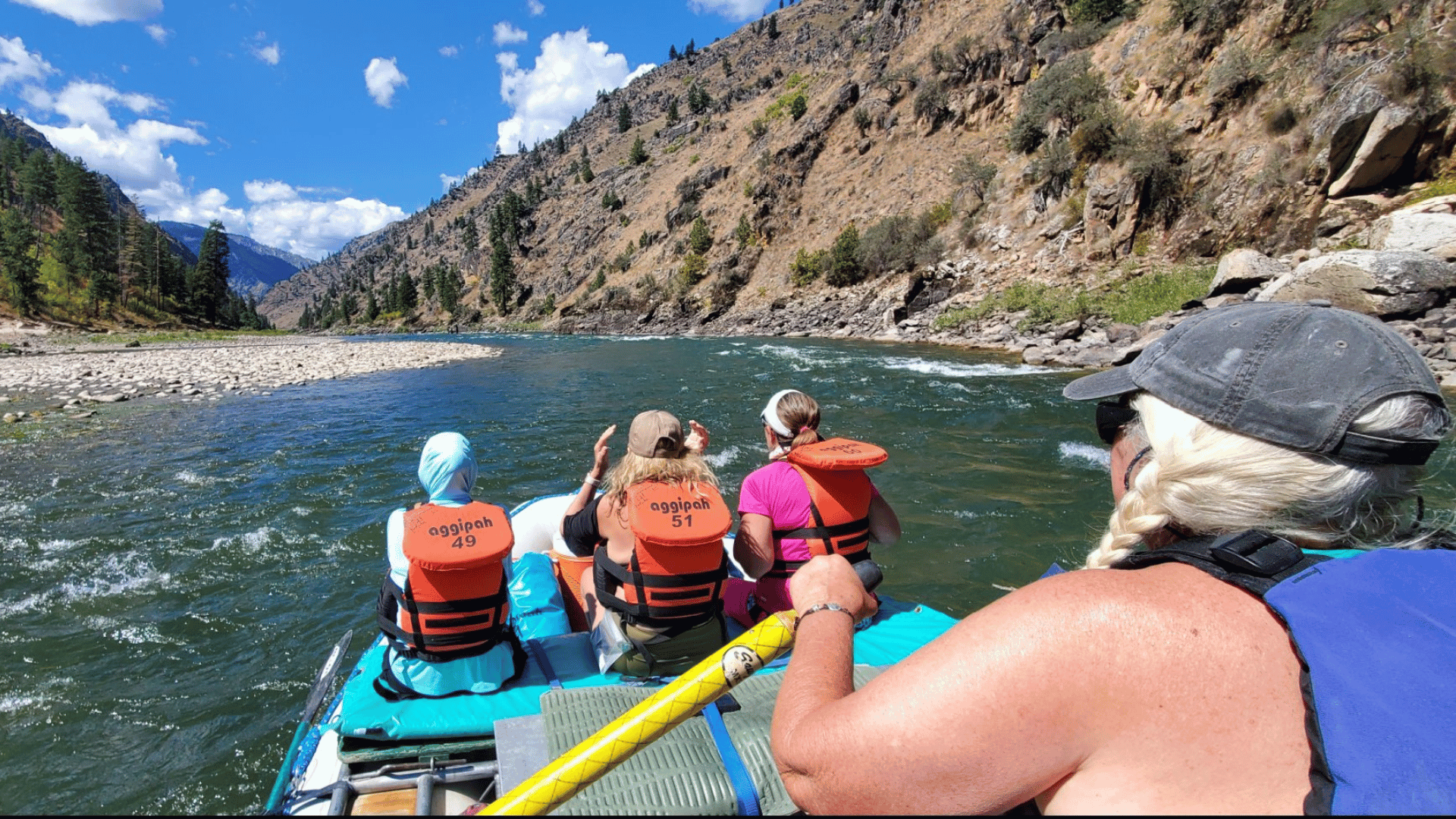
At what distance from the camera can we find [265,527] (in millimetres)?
7707

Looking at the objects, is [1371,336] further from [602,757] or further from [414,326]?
[414,326]

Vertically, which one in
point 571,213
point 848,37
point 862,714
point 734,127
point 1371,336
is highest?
point 848,37

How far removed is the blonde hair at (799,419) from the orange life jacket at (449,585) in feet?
6.24

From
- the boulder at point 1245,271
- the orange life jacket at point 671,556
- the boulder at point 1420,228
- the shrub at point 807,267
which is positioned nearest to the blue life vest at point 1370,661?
the orange life jacket at point 671,556

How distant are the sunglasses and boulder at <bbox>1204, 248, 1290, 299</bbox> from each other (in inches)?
781

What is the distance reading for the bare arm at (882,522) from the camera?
440 centimetres

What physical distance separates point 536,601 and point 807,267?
47364mm

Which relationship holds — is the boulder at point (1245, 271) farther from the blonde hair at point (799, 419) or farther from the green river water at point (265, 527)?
the blonde hair at point (799, 419)

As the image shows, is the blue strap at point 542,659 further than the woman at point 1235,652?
Yes

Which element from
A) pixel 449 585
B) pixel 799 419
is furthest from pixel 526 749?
pixel 799 419

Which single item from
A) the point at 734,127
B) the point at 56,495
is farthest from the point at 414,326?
the point at 56,495

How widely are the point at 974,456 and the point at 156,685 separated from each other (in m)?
10.1

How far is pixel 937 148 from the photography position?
4725 cm

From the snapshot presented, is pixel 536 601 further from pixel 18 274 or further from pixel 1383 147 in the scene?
pixel 18 274
